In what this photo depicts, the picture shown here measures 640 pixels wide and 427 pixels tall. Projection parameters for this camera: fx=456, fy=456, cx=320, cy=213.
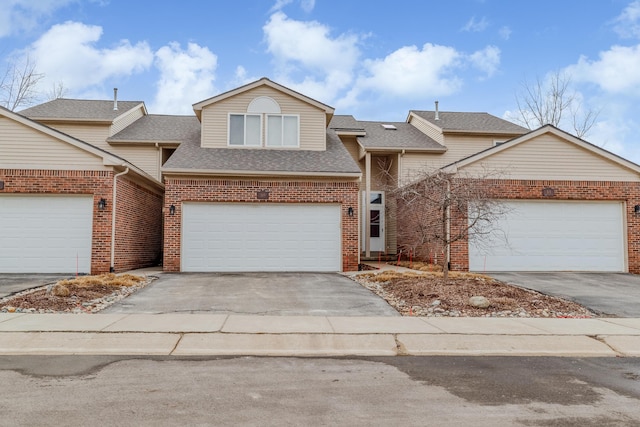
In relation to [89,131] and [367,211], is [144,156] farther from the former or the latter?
[367,211]

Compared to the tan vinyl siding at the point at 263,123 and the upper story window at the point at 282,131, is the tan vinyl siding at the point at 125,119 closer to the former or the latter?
the tan vinyl siding at the point at 263,123

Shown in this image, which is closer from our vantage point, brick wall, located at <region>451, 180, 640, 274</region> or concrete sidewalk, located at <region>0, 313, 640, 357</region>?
concrete sidewalk, located at <region>0, 313, 640, 357</region>

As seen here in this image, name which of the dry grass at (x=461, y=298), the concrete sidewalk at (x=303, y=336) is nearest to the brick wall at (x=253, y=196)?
the dry grass at (x=461, y=298)

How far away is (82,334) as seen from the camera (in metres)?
6.73

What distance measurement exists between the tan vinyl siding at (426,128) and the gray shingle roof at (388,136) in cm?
17

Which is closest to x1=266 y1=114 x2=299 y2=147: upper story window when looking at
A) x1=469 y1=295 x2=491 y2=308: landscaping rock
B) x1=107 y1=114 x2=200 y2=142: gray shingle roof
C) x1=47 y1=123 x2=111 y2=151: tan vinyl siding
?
x1=107 y1=114 x2=200 y2=142: gray shingle roof

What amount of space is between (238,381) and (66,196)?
450 inches

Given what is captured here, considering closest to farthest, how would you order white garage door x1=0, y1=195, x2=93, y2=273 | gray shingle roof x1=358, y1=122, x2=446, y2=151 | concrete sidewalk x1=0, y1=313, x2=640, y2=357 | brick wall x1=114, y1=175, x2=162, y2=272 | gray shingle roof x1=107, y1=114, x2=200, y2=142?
concrete sidewalk x1=0, y1=313, x2=640, y2=357
white garage door x1=0, y1=195, x2=93, y2=273
brick wall x1=114, y1=175, x2=162, y2=272
gray shingle roof x1=107, y1=114, x2=200, y2=142
gray shingle roof x1=358, y1=122, x2=446, y2=151

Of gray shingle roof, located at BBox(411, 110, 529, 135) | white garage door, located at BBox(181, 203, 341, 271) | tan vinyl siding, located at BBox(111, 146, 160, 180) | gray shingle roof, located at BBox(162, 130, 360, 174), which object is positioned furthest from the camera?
gray shingle roof, located at BBox(411, 110, 529, 135)

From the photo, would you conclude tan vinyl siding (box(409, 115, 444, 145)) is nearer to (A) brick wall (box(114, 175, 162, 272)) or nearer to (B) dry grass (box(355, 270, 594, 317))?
(B) dry grass (box(355, 270, 594, 317))

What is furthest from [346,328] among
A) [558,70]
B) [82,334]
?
[558,70]

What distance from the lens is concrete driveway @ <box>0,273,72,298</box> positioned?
1064 centimetres

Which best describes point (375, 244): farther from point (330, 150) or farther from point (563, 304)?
point (563, 304)

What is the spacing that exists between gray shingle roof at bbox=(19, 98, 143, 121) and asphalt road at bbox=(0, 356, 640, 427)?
634 inches
